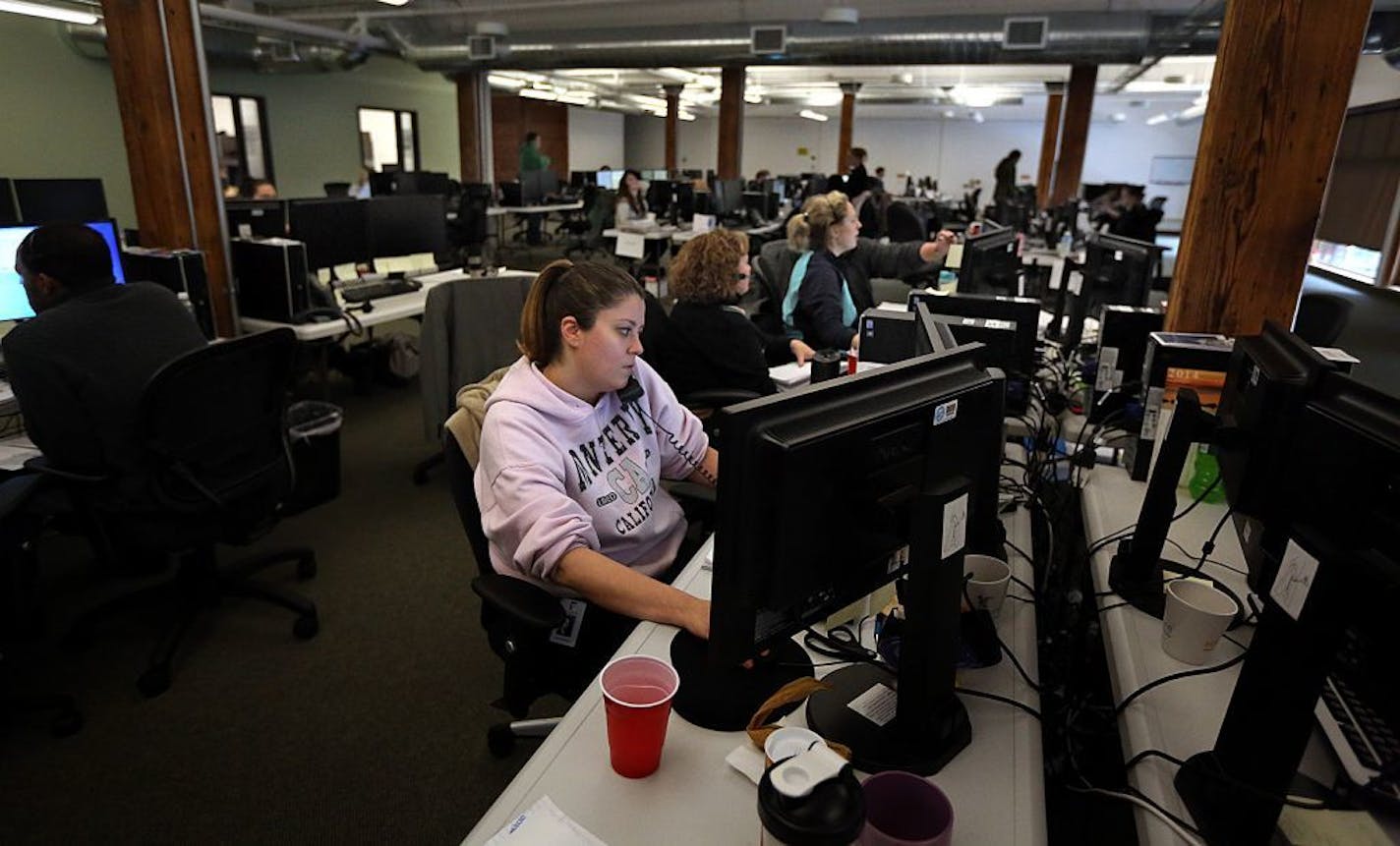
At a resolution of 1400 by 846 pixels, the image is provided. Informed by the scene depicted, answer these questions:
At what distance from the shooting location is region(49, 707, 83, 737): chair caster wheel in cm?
209

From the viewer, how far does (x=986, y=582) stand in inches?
54.4

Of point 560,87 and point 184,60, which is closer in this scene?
point 184,60

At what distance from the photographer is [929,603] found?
100cm

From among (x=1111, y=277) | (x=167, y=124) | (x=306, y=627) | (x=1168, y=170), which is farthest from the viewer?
(x=1168, y=170)

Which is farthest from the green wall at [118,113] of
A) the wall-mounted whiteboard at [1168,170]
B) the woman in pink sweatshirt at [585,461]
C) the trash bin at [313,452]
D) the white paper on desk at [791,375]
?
the wall-mounted whiteboard at [1168,170]

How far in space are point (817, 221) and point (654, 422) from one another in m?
2.29

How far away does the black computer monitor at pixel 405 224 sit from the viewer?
14.5 feet

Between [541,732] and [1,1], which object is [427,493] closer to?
[541,732]

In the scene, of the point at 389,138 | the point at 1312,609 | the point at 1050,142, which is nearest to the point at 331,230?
the point at 1312,609

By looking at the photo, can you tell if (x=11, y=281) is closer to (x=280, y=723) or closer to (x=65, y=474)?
(x=65, y=474)

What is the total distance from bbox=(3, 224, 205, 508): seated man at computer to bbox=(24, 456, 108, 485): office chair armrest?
18 millimetres

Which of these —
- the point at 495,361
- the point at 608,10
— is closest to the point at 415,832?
the point at 495,361

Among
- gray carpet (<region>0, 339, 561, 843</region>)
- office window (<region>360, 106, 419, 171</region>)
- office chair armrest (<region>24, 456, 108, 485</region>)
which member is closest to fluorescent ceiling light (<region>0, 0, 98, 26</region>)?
office window (<region>360, 106, 419, 171</region>)

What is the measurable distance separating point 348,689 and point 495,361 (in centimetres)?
128
